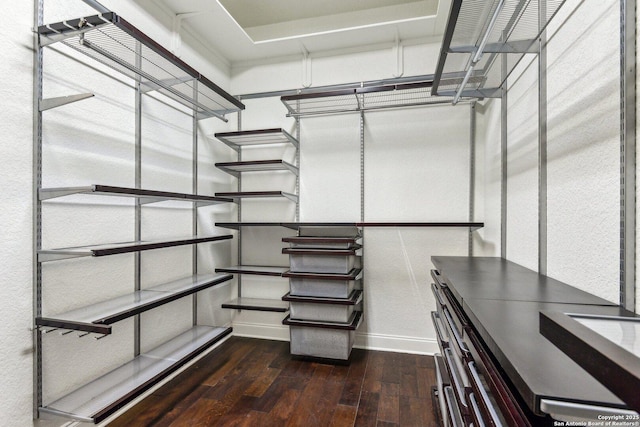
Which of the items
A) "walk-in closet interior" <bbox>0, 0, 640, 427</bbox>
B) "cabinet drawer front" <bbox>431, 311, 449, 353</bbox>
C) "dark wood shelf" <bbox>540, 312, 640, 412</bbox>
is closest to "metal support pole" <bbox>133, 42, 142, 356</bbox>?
"walk-in closet interior" <bbox>0, 0, 640, 427</bbox>

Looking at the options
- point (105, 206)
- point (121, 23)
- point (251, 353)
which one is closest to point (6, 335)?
point (105, 206)

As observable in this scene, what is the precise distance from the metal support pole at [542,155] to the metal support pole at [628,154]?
0.51 metres

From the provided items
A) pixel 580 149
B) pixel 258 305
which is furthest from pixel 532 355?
pixel 258 305

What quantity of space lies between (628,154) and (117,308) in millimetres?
2156

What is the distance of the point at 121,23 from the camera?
1.32 m

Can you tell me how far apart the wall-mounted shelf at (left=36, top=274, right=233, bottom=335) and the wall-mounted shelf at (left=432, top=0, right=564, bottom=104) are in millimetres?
1861

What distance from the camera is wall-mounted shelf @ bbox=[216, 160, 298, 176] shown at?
254 cm

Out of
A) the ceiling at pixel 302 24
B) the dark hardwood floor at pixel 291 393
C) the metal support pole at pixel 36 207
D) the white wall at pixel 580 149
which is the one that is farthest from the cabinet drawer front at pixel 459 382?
the ceiling at pixel 302 24

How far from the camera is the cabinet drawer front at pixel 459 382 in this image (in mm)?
914

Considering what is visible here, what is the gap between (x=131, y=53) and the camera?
1616mm

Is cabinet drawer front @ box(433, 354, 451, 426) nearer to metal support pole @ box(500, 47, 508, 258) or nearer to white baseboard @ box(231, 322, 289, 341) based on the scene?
metal support pole @ box(500, 47, 508, 258)

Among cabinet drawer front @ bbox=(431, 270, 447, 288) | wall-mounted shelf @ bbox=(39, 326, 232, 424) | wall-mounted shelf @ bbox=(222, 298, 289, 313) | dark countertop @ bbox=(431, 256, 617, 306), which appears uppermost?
dark countertop @ bbox=(431, 256, 617, 306)

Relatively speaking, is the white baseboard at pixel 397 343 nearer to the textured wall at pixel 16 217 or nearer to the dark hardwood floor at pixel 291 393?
the dark hardwood floor at pixel 291 393

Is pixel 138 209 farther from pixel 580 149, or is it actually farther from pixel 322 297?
pixel 580 149
